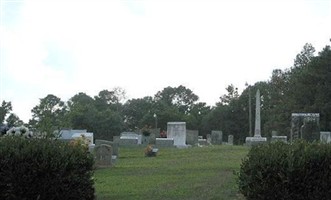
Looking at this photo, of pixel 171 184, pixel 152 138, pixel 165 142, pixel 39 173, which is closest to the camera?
pixel 39 173

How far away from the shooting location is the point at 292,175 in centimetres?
763

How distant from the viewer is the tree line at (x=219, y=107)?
51625mm

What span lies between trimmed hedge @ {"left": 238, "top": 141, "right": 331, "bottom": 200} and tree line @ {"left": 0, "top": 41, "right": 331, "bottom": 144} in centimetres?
2702

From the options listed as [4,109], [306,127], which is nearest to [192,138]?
[306,127]

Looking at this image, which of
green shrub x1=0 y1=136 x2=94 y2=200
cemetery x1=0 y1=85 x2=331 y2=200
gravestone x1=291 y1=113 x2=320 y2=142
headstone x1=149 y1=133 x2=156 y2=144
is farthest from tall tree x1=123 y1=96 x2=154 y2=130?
green shrub x1=0 y1=136 x2=94 y2=200

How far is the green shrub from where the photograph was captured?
7.54 m

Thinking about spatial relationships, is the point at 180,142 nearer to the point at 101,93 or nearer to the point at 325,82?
the point at 325,82

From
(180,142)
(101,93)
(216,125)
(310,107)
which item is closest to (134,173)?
(180,142)

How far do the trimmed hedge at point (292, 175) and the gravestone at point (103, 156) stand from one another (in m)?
11.2

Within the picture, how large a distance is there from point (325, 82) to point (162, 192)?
43157 mm

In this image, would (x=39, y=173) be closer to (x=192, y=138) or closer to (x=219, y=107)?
(x=192, y=138)

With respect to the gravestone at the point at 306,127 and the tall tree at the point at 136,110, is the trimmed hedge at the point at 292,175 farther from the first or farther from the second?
the tall tree at the point at 136,110

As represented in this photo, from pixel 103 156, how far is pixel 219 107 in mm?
66972

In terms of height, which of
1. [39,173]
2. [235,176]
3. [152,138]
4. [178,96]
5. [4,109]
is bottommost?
[235,176]
